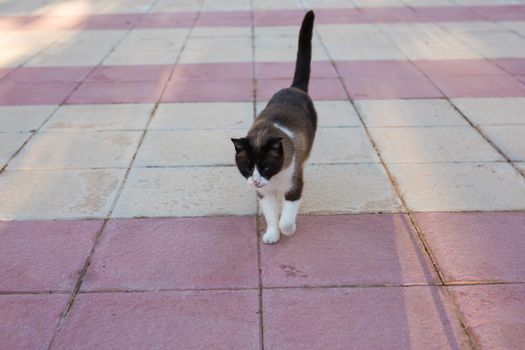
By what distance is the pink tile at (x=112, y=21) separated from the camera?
31.3ft

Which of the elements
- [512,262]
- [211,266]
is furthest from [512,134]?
[211,266]

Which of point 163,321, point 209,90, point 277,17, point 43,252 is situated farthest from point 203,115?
point 277,17

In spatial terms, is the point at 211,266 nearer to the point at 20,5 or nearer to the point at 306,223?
the point at 306,223

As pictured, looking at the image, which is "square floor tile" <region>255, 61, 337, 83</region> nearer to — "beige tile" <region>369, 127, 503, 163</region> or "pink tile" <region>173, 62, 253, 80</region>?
"pink tile" <region>173, 62, 253, 80</region>

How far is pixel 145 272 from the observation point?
3.21 meters

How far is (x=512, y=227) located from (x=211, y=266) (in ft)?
7.08

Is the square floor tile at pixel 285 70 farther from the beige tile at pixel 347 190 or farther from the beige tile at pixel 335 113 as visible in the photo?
the beige tile at pixel 347 190

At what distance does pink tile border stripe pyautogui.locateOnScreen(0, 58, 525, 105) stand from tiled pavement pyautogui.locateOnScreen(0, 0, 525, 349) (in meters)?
0.04

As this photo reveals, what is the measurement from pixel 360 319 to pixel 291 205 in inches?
36.2

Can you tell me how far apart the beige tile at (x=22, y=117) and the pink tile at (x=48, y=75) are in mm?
988

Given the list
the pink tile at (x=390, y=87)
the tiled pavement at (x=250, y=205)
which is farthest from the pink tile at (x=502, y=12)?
the pink tile at (x=390, y=87)

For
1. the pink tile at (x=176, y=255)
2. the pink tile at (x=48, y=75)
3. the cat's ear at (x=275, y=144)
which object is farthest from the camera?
the pink tile at (x=48, y=75)

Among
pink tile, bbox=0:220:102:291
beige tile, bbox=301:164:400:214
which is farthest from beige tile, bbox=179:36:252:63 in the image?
pink tile, bbox=0:220:102:291

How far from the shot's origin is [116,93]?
6273 millimetres
